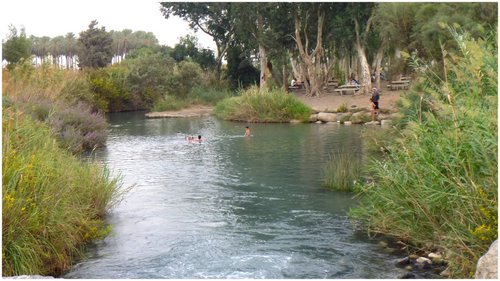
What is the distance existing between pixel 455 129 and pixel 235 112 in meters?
24.6

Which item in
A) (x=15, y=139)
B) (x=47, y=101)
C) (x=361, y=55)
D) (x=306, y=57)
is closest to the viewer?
(x=15, y=139)

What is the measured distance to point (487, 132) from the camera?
230 inches

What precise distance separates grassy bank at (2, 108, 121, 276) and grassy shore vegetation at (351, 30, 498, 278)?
3.93m

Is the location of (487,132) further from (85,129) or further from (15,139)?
(85,129)

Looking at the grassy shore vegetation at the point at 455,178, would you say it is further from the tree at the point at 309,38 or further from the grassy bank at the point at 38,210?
the tree at the point at 309,38

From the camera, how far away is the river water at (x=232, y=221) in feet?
25.0

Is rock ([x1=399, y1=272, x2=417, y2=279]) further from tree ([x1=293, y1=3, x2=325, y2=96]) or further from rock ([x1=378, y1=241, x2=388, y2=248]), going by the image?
tree ([x1=293, y1=3, x2=325, y2=96])

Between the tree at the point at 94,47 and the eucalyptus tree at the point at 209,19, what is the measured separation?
16651mm

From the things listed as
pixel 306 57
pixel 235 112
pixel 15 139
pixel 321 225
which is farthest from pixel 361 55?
pixel 15 139

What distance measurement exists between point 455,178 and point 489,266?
1600 millimetres

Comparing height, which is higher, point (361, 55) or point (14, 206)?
point (361, 55)

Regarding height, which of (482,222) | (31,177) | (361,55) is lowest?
(482,222)

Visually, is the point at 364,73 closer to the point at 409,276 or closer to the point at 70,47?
the point at 409,276

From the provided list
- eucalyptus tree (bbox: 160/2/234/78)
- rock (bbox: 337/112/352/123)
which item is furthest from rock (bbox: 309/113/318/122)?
eucalyptus tree (bbox: 160/2/234/78)
